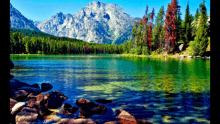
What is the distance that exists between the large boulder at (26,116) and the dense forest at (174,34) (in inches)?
3089

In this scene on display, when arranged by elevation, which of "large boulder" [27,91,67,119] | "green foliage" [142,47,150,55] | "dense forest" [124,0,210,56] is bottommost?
"large boulder" [27,91,67,119]

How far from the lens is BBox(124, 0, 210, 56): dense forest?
76.0m

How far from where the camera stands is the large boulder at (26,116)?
7.67m

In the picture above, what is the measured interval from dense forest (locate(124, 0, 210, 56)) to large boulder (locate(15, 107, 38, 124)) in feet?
257

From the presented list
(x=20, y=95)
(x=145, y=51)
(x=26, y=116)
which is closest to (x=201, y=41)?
(x=145, y=51)

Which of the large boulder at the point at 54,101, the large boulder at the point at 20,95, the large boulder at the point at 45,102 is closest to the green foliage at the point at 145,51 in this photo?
the large boulder at the point at 45,102

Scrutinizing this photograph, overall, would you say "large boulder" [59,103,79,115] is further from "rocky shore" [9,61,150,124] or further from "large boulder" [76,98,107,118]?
"large boulder" [76,98,107,118]

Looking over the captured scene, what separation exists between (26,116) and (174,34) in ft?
300

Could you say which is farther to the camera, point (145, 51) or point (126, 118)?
point (145, 51)

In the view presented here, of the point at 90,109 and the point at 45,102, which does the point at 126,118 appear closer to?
the point at 90,109

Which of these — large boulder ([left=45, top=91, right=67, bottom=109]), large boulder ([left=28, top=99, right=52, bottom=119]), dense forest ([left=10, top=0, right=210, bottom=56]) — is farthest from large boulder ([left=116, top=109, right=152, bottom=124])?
dense forest ([left=10, top=0, right=210, bottom=56])

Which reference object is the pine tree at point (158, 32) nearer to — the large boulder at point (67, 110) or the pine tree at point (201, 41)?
the pine tree at point (201, 41)

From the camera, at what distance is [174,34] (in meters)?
88.0

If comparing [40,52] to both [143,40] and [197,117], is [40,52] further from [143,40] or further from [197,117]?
[197,117]
